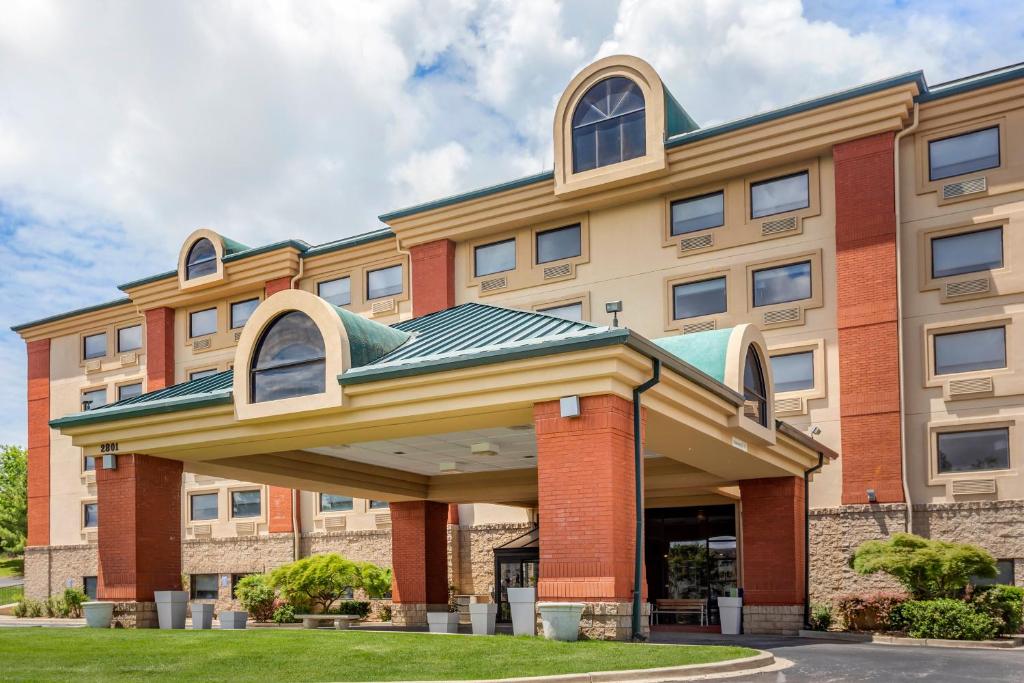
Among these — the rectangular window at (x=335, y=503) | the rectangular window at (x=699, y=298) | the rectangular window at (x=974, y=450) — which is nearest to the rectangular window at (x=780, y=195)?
the rectangular window at (x=699, y=298)

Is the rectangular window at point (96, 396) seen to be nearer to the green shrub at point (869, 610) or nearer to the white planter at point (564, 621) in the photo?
the green shrub at point (869, 610)

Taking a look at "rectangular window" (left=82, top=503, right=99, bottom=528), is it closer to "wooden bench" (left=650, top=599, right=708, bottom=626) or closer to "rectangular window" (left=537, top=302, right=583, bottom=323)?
"rectangular window" (left=537, top=302, right=583, bottom=323)

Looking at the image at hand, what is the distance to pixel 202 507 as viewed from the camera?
45.3m

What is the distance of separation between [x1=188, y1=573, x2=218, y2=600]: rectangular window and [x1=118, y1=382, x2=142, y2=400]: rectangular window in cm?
913

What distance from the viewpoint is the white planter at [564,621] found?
51.3 ft

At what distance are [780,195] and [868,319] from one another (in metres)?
5.09

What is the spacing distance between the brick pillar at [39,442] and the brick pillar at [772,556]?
3684 centimetres

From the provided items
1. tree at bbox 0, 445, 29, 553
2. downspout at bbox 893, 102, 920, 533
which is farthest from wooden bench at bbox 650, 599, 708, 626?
tree at bbox 0, 445, 29, 553

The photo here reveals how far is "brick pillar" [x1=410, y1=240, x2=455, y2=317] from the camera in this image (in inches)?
1507

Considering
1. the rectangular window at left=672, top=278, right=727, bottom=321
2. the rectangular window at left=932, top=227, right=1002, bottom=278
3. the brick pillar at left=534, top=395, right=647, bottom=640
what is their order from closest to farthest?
the brick pillar at left=534, top=395, right=647, bottom=640 < the rectangular window at left=932, top=227, right=1002, bottom=278 < the rectangular window at left=672, top=278, right=727, bottom=321

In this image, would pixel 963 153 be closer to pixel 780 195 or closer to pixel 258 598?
pixel 780 195

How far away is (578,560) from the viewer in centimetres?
1614

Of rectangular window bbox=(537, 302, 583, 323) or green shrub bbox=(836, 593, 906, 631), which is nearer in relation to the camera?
green shrub bbox=(836, 593, 906, 631)

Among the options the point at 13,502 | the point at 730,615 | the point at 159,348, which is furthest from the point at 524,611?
the point at 13,502
